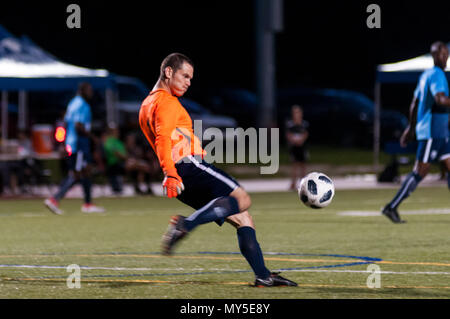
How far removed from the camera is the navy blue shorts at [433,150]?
12961 mm

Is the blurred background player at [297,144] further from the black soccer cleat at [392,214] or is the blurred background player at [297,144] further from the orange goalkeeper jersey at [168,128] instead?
the orange goalkeeper jersey at [168,128]

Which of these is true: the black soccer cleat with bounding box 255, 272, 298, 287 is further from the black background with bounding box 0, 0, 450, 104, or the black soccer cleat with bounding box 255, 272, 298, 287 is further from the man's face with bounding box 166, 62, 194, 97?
the black background with bounding box 0, 0, 450, 104

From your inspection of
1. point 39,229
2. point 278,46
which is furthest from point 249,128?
point 39,229

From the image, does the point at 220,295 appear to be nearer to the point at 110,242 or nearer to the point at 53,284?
the point at 53,284

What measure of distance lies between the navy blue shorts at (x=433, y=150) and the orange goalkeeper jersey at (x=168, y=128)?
223 inches

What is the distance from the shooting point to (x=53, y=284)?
8.10 meters

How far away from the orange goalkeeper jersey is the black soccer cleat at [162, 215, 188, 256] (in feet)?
1.36

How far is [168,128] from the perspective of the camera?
7711 millimetres

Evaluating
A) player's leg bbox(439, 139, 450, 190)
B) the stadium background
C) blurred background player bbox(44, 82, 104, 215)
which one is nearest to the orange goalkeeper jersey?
the stadium background

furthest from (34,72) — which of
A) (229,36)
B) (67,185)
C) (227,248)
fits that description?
(229,36)

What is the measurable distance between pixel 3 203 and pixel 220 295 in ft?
42.5

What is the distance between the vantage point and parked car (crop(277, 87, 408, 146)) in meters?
35.7

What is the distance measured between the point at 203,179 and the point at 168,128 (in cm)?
49

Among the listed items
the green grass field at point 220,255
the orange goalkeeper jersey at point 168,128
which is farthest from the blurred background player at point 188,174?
the green grass field at point 220,255
